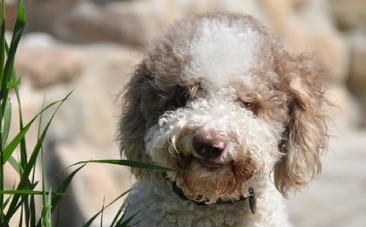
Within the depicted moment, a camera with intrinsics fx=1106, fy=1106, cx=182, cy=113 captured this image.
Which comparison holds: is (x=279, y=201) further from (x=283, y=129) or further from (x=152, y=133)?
(x=152, y=133)

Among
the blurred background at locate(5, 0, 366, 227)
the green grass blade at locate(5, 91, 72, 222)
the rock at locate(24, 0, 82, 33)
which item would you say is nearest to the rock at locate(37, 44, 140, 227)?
the blurred background at locate(5, 0, 366, 227)

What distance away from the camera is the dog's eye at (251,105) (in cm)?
378

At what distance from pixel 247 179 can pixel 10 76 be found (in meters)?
0.86

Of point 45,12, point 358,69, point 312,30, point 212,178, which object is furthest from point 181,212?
point 358,69

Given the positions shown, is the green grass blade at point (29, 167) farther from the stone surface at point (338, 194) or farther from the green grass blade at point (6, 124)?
the stone surface at point (338, 194)

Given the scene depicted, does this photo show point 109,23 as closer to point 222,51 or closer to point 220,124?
point 222,51

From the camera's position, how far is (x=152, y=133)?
3.81 metres

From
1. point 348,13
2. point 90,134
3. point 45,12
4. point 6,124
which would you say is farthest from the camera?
point 348,13


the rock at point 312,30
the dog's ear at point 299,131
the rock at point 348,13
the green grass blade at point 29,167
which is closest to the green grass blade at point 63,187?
the green grass blade at point 29,167

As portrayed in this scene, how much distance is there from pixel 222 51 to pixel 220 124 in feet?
1.00

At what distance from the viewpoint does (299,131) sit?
3.94 metres

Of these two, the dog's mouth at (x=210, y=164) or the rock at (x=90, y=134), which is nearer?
→ the dog's mouth at (x=210, y=164)

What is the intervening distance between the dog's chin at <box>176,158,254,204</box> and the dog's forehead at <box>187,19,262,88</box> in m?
0.28

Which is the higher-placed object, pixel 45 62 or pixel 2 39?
pixel 2 39
